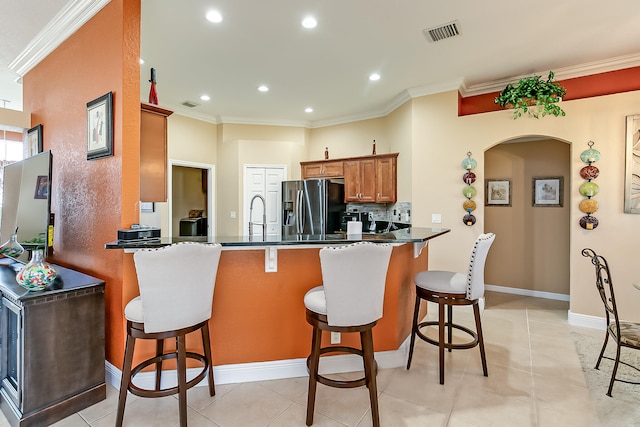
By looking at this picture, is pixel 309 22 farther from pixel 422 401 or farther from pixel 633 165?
pixel 633 165

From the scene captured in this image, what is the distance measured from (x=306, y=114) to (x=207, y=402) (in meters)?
4.62

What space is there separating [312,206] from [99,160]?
3.28 m

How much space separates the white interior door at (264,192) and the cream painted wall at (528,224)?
137 inches

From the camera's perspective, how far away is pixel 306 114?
18.0 feet

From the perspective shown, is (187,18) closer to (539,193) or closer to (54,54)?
(54,54)

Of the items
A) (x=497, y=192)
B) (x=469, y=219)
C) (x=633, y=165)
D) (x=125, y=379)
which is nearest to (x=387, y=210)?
(x=469, y=219)

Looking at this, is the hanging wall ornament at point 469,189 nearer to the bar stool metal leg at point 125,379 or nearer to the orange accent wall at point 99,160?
the orange accent wall at point 99,160

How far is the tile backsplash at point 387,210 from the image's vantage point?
4.47 meters

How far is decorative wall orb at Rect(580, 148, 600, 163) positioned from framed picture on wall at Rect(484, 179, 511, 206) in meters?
1.25

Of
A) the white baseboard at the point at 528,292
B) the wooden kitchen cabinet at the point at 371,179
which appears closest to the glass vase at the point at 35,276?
the wooden kitchen cabinet at the point at 371,179

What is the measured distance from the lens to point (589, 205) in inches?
131

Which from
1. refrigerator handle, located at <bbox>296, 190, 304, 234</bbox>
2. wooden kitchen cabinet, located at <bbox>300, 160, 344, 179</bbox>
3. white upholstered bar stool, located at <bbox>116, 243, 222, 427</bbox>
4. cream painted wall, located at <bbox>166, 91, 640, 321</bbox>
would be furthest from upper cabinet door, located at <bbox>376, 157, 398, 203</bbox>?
white upholstered bar stool, located at <bbox>116, 243, 222, 427</bbox>

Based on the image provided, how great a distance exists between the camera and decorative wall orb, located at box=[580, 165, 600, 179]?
330 cm

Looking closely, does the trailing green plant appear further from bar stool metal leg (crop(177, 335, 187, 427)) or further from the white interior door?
bar stool metal leg (crop(177, 335, 187, 427))
